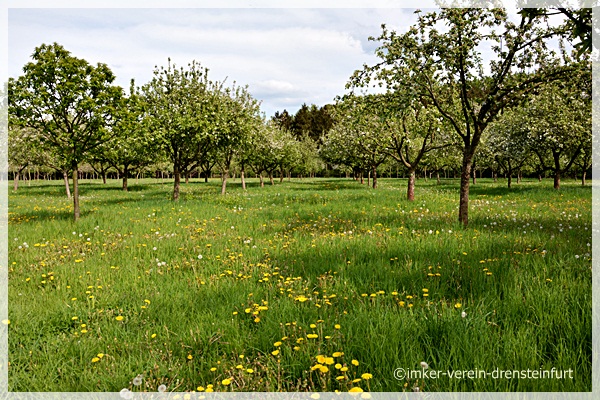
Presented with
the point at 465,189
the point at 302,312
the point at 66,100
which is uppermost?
the point at 66,100

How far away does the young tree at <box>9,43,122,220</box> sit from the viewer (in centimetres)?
1229

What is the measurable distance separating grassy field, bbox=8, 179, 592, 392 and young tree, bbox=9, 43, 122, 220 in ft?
17.4

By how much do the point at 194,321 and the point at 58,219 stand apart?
12.2m

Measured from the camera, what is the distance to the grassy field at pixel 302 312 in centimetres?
346

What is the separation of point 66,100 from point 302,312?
12.5 metres

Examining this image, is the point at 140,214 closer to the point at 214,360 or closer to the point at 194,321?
the point at 194,321

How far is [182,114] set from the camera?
69.6 feet

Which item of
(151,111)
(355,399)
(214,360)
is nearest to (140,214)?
(151,111)

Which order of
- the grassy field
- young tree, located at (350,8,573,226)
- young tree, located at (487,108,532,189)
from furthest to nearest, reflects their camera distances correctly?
young tree, located at (487,108,532,189) < young tree, located at (350,8,573,226) < the grassy field

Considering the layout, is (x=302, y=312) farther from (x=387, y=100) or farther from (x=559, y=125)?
(x=559, y=125)

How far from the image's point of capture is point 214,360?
12.4ft

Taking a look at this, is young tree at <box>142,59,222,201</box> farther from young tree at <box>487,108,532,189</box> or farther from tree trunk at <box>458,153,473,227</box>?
young tree at <box>487,108,532,189</box>

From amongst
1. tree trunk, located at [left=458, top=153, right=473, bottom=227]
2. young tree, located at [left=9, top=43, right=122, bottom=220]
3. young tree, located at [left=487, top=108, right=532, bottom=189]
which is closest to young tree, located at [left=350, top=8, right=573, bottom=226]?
tree trunk, located at [left=458, top=153, right=473, bottom=227]

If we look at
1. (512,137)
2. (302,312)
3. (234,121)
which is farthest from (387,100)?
(512,137)
